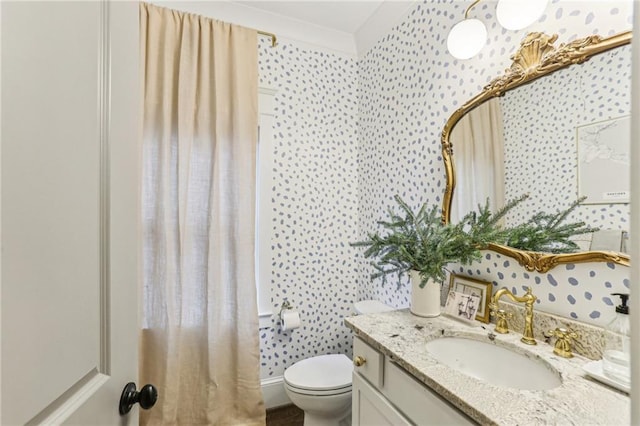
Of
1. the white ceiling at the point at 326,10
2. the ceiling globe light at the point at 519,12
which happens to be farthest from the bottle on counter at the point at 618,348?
the white ceiling at the point at 326,10

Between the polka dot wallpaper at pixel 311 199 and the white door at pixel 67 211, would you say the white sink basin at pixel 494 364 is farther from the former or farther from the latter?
the polka dot wallpaper at pixel 311 199

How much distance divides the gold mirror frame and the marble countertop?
30 centimetres

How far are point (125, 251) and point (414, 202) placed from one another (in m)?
1.49

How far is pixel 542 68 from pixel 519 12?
0.71 feet

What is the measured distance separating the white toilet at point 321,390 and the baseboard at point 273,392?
15.7 inches

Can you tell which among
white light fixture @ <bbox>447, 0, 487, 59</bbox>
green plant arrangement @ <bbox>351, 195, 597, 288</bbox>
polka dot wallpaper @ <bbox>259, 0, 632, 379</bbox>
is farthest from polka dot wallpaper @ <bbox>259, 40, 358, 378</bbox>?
white light fixture @ <bbox>447, 0, 487, 59</bbox>

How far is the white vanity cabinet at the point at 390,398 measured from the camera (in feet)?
2.70

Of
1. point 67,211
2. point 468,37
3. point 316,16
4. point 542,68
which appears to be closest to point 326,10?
point 316,16

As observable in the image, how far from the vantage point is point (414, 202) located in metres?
1.74

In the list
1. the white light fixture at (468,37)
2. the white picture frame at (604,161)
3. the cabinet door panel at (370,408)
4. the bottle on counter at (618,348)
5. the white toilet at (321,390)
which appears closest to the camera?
the bottle on counter at (618,348)

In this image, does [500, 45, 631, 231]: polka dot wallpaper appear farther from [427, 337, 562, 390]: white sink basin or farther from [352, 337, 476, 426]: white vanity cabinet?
[352, 337, 476, 426]: white vanity cabinet

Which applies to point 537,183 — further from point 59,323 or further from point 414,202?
point 59,323

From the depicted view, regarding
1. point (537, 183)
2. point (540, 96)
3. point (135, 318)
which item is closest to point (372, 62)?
point (540, 96)

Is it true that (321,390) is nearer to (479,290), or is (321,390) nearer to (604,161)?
(479,290)
